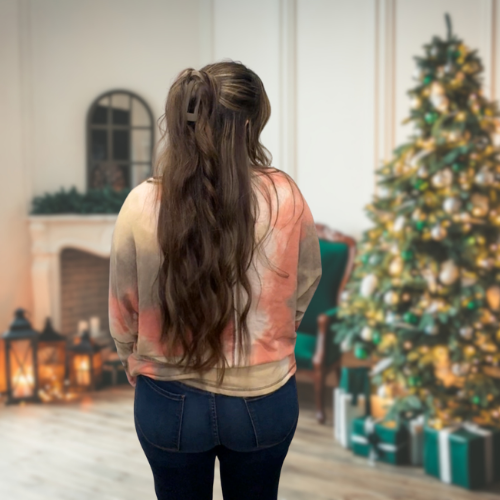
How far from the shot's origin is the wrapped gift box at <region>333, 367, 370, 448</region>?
307 centimetres

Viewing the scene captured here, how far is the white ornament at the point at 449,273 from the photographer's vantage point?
2607mm

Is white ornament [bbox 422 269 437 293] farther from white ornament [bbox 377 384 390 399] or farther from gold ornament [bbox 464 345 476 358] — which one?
white ornament [bbox 377 384 390 399]

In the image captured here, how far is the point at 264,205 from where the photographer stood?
1.02 metres

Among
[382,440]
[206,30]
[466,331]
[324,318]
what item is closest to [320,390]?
[324,318]

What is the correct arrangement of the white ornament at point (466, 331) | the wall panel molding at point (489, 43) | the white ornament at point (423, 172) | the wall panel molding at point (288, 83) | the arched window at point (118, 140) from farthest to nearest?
the arched window at point (118, 140) → the wall panel molding at point (288, 83) → the wall panel molding at point (489, 43) → the white ornament at point (423, 172) → the white ornament at point (466, 331)

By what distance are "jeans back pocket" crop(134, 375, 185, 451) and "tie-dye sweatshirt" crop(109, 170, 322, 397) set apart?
0.10 feet

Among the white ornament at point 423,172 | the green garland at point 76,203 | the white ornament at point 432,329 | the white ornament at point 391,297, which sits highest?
the white ornament at point 423,172

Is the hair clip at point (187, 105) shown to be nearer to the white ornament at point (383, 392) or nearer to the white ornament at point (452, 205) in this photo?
the white ornament at point (452, 205)

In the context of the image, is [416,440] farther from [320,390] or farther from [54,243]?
[54,243]

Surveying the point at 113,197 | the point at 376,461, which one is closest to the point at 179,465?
the point at 376,461

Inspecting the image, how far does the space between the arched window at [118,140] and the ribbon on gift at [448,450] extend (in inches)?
116

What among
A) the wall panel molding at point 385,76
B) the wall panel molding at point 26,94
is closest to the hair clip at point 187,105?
the wall panel molding at point 385,76

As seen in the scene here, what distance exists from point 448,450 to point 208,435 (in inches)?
77.1

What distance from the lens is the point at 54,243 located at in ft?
14.2
